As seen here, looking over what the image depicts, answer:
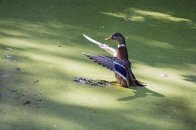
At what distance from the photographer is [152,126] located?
6.71ft

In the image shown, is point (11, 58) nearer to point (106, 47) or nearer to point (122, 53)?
point (106, 47)

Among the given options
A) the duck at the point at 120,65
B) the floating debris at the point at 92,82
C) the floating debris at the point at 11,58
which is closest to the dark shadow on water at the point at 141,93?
the duck at the point at 120,65

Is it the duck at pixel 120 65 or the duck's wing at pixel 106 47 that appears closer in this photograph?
the duck at pixel 120 65

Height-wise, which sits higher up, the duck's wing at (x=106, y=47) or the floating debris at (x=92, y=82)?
the duck's wing at (x=106, y=47)

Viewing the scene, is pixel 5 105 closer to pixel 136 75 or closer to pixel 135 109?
pixel 135 109

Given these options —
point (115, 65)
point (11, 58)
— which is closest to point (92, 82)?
point (115, 65)

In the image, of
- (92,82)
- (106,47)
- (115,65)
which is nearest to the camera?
(115,65)

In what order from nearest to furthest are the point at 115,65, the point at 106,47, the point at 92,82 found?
the point at 115,65 → the point at 92,82 → the point at 106,47

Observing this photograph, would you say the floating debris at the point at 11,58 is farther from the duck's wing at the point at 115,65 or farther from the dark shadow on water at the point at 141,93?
the dark shadow on water at the point at 141,93

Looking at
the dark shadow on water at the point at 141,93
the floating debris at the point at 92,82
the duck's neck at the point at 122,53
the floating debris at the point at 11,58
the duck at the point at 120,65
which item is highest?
the duck's neck at the point at 122,53

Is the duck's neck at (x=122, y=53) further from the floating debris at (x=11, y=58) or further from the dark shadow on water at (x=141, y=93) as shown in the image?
the floating debris at (x=11, y=58)

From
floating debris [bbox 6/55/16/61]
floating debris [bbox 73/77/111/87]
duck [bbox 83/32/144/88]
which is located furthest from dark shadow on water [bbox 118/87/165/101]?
floating debris [bbox 6/55/16/61]

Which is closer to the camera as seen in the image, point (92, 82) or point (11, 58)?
point (92, 82)

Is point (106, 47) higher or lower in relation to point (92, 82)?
higher
